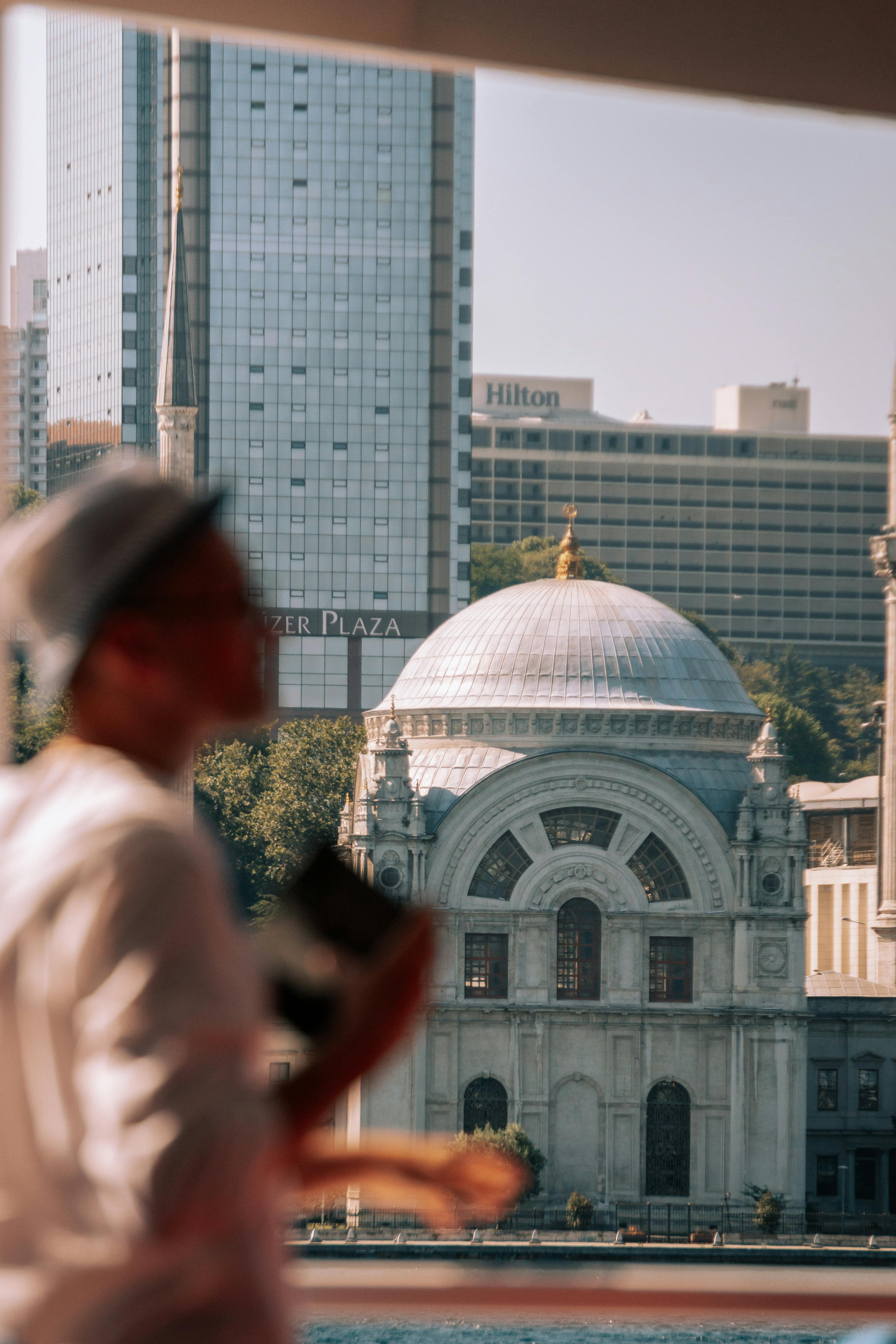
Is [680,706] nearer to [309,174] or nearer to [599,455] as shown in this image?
[309,174]

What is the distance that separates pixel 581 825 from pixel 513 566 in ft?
76.6

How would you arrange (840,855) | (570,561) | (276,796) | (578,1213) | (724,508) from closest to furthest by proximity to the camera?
(578,1213), (570,561), (840,855), (276,796), (724,508)

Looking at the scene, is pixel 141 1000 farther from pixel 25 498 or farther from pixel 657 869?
pixel 25 498

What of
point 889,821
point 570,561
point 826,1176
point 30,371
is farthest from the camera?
point 30,371

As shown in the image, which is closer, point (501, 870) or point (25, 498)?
point (501, 870)

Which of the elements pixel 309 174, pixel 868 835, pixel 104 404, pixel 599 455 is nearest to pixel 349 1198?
pixel 868 835

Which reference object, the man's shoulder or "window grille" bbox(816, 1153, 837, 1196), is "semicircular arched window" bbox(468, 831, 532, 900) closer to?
"window grille" bbox(816, 1153, 837, 1196)

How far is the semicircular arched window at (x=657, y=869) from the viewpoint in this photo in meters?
25.8

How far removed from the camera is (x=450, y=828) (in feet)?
85.7

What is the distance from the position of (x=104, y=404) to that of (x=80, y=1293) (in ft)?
136

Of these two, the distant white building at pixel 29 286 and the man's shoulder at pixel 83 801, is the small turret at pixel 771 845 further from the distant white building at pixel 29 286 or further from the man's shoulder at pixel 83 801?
the distant white building at pixel 29 286

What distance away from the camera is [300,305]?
4181 centimetres

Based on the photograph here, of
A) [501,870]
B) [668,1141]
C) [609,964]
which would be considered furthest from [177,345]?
[668,1141]

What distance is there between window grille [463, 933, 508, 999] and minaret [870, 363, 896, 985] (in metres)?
7.03
